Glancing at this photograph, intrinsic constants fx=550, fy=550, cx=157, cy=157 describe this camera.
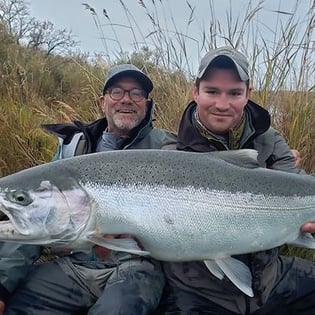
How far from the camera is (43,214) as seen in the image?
259 centimetres

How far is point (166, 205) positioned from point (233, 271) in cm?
48

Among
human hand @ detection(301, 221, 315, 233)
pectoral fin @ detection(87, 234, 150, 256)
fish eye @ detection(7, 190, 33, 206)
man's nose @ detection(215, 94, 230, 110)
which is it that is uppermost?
man's nose @ detection(215, 94, 230, 110)

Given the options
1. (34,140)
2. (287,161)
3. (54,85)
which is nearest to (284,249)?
(287,161)

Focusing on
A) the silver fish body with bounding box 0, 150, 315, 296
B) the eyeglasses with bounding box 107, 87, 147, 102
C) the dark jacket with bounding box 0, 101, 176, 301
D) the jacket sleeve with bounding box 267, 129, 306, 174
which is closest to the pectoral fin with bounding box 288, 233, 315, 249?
the silver fish body with bounding box 0, 150, 315, 296

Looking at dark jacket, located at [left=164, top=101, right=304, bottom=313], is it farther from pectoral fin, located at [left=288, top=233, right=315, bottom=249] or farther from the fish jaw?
the fish jaw

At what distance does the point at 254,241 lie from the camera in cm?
275

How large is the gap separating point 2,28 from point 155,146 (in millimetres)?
8975

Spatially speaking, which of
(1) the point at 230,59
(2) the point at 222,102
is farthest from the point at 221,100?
(1) the point at 230,59

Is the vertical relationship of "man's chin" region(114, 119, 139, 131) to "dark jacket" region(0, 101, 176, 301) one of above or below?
above

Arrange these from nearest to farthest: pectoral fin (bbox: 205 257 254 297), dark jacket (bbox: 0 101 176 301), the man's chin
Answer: pectoral fin (bbox: 205 257 254 297)
dark jacket (bbox: 0 101 176 301)
the man's chin

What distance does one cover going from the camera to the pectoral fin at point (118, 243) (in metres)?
2.60

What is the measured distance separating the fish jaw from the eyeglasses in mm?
1574

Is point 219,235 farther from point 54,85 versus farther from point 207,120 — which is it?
point 54,85

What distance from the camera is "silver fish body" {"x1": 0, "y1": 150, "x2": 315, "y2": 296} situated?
2605mm
